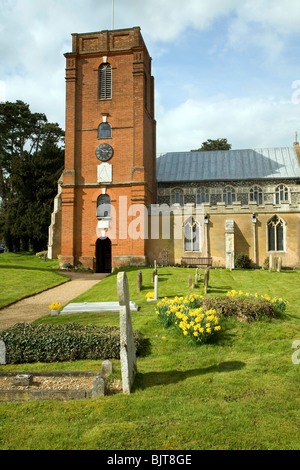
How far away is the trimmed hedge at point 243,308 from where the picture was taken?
31.4 feet

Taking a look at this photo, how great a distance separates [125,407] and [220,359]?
2727mm

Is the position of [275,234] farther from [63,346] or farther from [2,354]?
[2,354]

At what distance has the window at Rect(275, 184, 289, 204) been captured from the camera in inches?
1280

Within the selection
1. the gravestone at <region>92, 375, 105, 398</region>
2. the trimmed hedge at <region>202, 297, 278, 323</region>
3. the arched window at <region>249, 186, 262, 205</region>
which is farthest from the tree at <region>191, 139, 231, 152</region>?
the gravestone at <region>92, 375, 105, 398</region>

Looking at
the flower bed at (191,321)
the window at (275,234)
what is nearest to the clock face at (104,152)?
the window at (275,234)

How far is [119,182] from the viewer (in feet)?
89.7

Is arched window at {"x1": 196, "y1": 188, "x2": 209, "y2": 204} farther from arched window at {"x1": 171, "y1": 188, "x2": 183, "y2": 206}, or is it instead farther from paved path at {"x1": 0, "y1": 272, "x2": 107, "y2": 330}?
paved path at {"x1": 0, "y1": 272, "x2": 107, "y2": 330}

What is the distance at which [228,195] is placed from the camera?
3356 cm

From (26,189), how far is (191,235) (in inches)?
885

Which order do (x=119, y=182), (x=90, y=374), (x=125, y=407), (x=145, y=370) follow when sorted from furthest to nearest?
(x=119, y=182) → (x=145, y=370) → (x=90, y=374) → (x=125, y=407)
